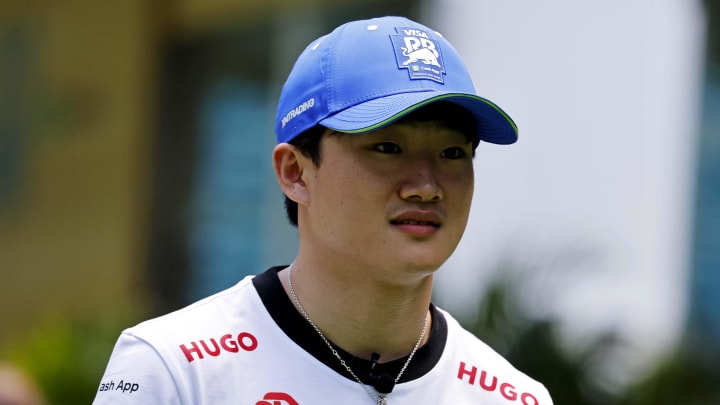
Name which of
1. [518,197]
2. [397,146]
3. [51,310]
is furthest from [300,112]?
[51,310]

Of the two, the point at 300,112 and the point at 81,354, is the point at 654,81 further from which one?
the point at 300,112

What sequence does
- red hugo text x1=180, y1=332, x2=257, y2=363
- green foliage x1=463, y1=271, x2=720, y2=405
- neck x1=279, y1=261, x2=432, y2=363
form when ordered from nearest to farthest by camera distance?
red hugo text x1=180, y1=332, x2=257, y2=363 < neck x1=279, y1=261, x2=432, y2=363 < green foliage x1=463, y1=271, x2=720, y2=405

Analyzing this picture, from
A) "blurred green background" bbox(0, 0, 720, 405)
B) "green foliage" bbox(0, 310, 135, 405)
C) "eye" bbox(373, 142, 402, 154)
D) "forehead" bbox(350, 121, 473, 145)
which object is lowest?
"green foliage" bbox(0, 310, 135, 405)

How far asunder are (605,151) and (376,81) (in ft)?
17.9

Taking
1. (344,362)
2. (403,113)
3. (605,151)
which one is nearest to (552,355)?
(605,151)

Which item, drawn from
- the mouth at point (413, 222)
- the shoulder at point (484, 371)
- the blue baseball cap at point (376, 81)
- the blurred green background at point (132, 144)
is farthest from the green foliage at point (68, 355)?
the mouth at point (413, 222)

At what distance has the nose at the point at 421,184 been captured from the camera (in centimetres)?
332

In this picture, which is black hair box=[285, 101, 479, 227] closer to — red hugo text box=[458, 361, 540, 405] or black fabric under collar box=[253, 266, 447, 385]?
black fabric under collar box=[253, 266, 447, 385]

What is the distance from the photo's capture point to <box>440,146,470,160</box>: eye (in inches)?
135

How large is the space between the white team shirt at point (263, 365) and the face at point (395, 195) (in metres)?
0.26

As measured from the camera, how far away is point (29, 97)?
12.0 metres

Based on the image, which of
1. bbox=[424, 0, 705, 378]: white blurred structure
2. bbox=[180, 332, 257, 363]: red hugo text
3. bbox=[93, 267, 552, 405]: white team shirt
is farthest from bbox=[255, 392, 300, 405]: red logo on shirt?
bbox=[424, 0, 705, 378]: white blurred structure

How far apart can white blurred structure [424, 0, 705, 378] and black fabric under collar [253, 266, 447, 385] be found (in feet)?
14.9

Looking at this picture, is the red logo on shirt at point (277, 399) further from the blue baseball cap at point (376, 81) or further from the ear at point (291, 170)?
the blue baseball cap at point (376, 81)
